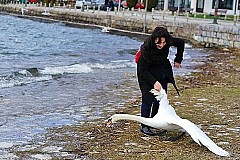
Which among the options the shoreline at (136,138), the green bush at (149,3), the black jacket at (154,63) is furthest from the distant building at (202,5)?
the black jacket at (154,63)

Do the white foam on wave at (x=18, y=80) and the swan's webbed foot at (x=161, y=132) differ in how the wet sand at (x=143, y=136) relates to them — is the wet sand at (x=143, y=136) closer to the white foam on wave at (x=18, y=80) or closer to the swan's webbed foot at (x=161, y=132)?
the swan's webbed foot at (x=161, y=132)

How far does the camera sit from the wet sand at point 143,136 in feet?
22.2

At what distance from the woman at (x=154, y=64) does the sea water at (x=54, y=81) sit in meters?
1.72

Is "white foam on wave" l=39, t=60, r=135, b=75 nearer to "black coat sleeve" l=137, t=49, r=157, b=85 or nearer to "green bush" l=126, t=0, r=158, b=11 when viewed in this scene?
"black coat sleeve" l=137, t=49, r=157, b=85

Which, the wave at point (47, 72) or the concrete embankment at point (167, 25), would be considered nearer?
the wave at point (47, 72)

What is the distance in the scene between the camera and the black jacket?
7406 mm

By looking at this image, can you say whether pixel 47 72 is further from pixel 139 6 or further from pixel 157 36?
pixel 139 6

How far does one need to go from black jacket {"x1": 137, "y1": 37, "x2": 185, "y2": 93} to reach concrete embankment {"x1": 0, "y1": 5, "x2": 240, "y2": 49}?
20.1 m

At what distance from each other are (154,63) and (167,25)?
1163 inches

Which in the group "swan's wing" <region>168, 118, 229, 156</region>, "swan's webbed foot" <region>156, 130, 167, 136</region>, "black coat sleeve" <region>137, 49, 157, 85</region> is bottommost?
"swan's webbed foot" <region>156, 130, 167, 136</region>

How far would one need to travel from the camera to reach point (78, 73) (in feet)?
58.1

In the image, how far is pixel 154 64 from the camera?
7.55m

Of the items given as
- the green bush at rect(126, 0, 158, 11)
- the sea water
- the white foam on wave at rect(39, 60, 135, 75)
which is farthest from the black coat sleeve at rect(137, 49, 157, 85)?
the green bush at rect(126, 0, 158, 11)

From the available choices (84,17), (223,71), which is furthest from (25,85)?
(84,17)
